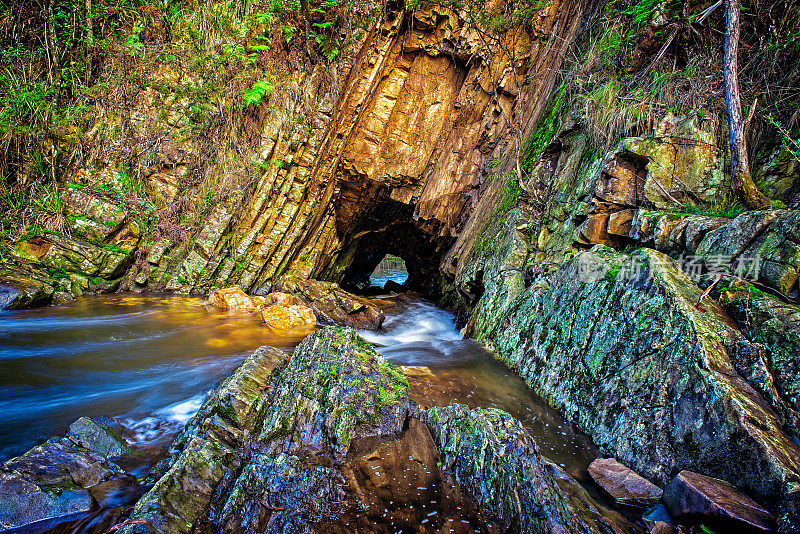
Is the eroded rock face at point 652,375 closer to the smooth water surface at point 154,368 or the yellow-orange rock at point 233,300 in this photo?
the smooth water surface at point 154,368

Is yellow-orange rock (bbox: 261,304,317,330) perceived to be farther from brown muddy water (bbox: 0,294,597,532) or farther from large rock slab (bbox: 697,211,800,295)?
large rock slab (bbox: 697,211,800,295)

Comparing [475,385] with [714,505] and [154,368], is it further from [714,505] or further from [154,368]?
[154,368]

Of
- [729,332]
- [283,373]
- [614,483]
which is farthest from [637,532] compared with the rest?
[283,373]

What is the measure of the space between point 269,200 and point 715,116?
9.83 metres

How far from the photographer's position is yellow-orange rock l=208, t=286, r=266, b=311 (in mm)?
8117

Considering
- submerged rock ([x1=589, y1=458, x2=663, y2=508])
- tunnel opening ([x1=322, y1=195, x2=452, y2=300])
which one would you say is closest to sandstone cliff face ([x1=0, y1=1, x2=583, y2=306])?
tunnel opening ([x1=322, y1=195, x2=452, y2=300])

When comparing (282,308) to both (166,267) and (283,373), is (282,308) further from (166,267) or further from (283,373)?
(283,373)

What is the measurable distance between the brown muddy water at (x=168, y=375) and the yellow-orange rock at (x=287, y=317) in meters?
0.26

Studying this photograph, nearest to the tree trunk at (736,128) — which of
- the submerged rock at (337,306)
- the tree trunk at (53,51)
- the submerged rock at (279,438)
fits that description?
the submerged rock at (279,438)

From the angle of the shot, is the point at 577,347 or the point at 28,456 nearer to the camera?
the point at 28,456

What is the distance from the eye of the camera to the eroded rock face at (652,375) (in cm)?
229

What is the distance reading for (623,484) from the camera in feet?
8.42

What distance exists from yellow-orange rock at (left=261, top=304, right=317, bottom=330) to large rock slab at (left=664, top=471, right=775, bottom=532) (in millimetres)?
6626

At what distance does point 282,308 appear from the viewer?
25.2 feet
